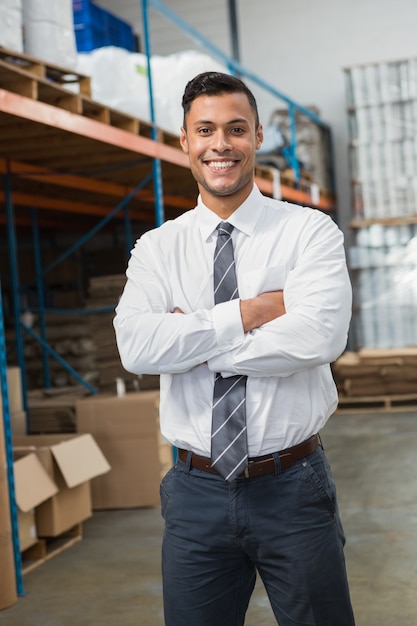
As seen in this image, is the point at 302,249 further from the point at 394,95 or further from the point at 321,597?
the point at 394,95

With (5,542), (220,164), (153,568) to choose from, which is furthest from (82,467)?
(220,164)

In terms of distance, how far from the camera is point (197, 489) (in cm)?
237

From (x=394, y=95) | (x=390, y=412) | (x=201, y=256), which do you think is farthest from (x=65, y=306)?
(x=201, y=256)

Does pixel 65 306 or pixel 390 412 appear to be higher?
pixel 65 306

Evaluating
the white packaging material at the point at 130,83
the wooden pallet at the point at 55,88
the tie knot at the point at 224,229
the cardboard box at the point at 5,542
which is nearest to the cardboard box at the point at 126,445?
the cardboard box at the point at 5,542

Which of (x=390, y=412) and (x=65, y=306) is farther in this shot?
(x=65, y=306)

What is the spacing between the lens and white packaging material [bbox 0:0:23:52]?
497cm

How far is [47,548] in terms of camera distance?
5.93m

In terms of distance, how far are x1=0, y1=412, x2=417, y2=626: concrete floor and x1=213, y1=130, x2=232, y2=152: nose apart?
2873mm

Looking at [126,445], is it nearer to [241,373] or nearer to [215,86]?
[241,373]

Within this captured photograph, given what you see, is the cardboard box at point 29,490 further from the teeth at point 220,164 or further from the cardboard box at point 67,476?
the teeth at point 220,164

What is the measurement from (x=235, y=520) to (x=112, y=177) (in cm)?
681

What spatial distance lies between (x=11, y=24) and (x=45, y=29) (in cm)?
44

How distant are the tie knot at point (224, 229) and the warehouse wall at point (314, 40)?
12.4 metres
